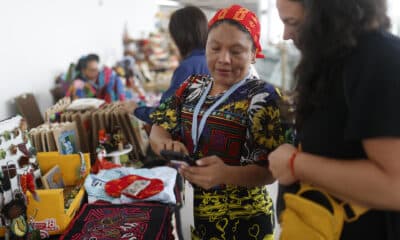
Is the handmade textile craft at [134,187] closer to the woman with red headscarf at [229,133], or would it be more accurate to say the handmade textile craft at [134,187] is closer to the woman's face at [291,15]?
the woman with red headscarf at [229,133]

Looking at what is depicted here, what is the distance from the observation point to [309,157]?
2.17 feet

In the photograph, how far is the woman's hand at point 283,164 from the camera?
0.69m

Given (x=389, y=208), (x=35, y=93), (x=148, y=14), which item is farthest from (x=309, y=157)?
(x=148, y=14)

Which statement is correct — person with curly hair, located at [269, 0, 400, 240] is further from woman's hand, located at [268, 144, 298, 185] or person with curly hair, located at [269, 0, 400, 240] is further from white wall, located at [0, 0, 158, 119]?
white wall, located at [0, 0, 158, 119]

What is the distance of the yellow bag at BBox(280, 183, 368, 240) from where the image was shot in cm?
68

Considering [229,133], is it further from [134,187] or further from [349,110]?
[134,187]

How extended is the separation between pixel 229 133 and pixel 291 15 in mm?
400

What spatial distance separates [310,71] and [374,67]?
12 cm

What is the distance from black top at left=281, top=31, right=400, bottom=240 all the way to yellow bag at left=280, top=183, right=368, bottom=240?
3cm

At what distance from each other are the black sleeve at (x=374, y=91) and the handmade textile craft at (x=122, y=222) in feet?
2.58

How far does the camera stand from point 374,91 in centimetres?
57

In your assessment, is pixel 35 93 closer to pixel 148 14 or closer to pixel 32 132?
pixel 32 132

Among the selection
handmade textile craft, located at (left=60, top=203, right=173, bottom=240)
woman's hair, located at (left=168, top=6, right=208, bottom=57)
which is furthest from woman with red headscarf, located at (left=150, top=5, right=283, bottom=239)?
woman's hair, located at (left=168, top=6, right=208, bottom=57)

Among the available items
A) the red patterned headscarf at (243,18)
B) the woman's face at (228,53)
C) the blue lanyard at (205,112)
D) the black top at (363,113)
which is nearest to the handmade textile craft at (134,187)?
the blue lanyard at (205,112)
